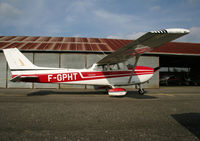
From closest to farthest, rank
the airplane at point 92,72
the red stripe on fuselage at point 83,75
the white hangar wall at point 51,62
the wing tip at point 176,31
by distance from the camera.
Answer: the wing tip at point 176,31
the airplane at point 92,72
the red stripe on fuselage at point 83,75
the white hangar wall at point 51,62

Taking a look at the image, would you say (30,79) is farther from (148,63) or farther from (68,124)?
(148,63)

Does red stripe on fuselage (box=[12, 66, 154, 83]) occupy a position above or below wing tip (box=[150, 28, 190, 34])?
below

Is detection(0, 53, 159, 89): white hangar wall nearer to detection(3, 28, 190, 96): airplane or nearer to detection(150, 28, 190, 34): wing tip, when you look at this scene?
detection(3, 28, 190, 96): airplane

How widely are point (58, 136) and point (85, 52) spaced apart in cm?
1053

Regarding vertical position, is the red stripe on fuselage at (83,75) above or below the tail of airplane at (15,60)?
below

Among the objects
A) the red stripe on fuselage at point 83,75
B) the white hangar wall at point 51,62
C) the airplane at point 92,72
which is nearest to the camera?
the airplane at point 92,72

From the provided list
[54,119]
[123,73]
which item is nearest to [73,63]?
[123,73]

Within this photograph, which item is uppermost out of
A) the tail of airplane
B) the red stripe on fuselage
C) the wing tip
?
the wing tip

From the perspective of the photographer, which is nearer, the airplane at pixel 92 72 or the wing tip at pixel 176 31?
the wing tip at pixel 176 31

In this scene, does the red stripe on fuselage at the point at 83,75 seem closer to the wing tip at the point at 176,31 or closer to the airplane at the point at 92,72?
the airplane at the point at 92,72

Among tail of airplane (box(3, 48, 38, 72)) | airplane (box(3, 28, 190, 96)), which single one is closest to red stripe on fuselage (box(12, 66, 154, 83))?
airplane (box(3, 28, 190, 96))

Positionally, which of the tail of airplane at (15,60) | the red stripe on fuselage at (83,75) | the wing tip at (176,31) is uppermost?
the wing tip at (176,31)

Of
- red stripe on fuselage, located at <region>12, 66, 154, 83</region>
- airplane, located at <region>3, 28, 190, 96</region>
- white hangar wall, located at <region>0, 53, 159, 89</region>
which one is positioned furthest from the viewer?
white hangar wall, located at <region>0, 53, 159, 89</region>

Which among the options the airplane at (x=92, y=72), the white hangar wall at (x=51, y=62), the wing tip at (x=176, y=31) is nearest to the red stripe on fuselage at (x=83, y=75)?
the airplane at (x=92, y=72)
